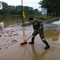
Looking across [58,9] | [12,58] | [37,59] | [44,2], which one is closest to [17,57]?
[12,58]

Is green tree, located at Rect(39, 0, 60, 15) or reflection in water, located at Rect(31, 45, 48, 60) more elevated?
green tree, located at Rect(39, 0, 60, 15)

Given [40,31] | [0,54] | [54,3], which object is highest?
[54,3]

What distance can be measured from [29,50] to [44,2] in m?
35.4

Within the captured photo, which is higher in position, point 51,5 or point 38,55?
point 51,5

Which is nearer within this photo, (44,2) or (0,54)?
(0,54)

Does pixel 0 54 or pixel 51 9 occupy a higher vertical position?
pixel 51 9

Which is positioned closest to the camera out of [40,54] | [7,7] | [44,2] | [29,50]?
[40,54]

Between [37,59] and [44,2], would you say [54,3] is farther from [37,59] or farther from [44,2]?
[37,59]

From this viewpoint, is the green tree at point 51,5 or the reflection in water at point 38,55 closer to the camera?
the reflection in water at point 38,55

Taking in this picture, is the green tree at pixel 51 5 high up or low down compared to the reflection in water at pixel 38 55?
up

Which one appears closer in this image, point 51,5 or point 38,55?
point 38,55

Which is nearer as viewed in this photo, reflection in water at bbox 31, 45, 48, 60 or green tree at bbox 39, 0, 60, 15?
reflection in water at bbox 31, 45, 48, 60

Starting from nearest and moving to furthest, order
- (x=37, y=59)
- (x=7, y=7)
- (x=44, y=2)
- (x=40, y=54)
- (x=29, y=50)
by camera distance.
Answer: (x=37, y=59) < (x=40, y=54) < (x=29, y=50) < (x=44, y=2) < (x=7, y=7)

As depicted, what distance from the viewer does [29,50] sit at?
22.4 feet
